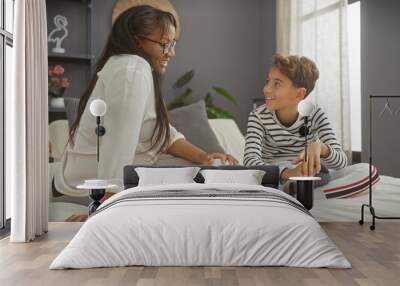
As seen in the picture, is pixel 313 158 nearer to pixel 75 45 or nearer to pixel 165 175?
pixel 165 175

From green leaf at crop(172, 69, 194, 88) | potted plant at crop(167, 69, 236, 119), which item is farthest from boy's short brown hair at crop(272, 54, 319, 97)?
green leaf at crop(172, 69, 194, 88)

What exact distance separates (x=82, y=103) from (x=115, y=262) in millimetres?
2907

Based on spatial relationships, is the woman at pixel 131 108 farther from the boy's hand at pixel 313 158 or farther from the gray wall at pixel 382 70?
the gray wall at pixel 382 70

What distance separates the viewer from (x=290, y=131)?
21.5 ft

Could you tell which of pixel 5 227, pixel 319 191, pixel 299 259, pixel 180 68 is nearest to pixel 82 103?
pixel 180 68

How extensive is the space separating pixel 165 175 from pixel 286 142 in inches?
55.8

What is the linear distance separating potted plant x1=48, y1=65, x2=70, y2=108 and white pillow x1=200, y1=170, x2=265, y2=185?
1.87 meters

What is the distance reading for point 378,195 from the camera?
21.6 feet

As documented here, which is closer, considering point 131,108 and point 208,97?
point 131,108

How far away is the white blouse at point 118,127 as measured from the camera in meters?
6.48

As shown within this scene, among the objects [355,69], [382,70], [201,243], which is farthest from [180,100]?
[201,243]

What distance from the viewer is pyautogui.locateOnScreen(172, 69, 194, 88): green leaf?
261 inches

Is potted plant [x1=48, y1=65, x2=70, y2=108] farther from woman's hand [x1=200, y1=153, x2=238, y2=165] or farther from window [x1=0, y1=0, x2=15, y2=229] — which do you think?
woman's hand [x1=200, y1=153, x2=238, y2=165]

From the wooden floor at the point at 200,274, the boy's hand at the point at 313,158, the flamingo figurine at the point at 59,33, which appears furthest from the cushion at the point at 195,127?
the wooden floor at the point at 200,274
